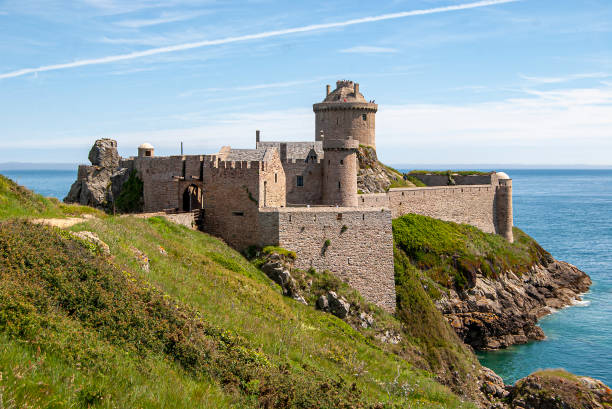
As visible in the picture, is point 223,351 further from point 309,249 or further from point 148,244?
point 309,249

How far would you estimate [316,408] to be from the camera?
44.8 ft

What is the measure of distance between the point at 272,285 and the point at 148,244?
8411 mm

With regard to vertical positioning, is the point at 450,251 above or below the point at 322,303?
above

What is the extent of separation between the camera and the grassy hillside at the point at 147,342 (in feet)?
34.9

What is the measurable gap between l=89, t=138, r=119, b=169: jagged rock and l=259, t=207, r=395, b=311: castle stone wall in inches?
769

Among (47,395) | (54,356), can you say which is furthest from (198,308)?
(47,395)

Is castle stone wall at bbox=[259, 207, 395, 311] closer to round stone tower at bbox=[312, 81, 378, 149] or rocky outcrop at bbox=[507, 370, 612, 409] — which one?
rocky outcrop at bbox=[507, 370, 612, 409]

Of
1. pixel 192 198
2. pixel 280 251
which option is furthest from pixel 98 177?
pixel 280 251

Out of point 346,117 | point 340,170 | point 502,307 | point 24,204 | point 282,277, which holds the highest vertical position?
point 346,117

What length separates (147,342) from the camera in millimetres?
13508

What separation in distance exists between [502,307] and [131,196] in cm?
3035

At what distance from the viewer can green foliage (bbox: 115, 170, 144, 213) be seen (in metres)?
38.2

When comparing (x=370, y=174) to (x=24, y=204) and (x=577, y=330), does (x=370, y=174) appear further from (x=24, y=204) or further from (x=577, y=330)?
(x=24, y=204)

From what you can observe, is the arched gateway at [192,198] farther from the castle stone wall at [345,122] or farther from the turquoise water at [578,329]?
the turquoise water at [578,329]
